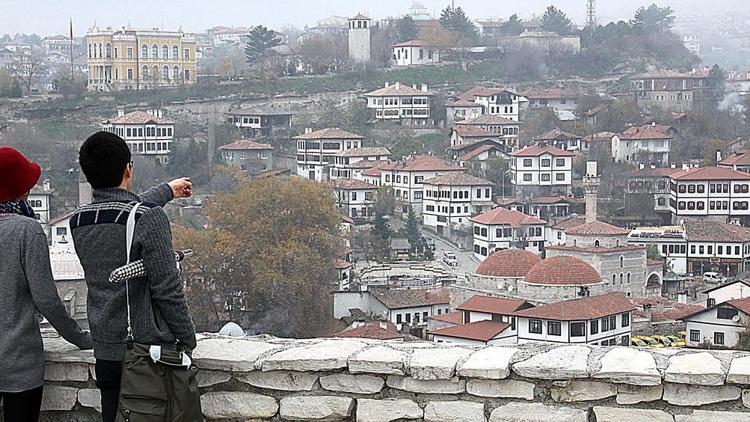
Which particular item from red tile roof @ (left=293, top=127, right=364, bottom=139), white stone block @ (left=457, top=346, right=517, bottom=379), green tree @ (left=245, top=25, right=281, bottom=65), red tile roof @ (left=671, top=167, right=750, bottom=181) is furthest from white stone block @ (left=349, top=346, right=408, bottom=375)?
green tree @ (left=245, top=25, right=281, bottom=65)

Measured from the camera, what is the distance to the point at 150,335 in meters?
1.96

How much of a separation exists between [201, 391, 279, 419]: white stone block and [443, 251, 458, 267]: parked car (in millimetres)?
22240

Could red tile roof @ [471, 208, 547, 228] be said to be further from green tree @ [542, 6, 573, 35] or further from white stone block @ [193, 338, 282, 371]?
green tree @ [542, 6, 573, 35]

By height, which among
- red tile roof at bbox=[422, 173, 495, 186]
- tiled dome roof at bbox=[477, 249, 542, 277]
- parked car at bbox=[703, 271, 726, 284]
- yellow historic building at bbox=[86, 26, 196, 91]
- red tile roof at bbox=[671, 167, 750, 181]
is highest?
yellow historic building at bbox=[86, 26, 196, 91]

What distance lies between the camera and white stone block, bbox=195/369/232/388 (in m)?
2.20

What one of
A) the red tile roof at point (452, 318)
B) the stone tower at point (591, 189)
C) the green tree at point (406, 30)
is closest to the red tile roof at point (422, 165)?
the stone tower at point (591, 189)

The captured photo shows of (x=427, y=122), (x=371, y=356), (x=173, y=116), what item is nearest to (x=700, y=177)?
(x=427, y=122)

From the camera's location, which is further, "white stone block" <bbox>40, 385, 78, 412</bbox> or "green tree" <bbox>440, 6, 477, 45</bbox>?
"green tree" <bbox>440, 6, 477, 45</bbox>

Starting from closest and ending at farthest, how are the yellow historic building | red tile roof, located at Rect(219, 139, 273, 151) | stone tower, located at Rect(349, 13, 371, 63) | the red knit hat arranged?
the red knit hat, red tile roof, located at Rect(219, 139, 273, 151), the yellow historic building, stone tower, located at Rect(349, 13, 371, 63)

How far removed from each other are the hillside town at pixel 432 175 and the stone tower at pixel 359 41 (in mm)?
120

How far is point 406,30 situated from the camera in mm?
52875

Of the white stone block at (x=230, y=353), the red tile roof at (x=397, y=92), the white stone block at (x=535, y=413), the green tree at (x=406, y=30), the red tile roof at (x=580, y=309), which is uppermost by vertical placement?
the green tree at (x=406, y=30)

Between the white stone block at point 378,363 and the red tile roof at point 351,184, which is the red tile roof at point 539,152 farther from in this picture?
the white stone block at point 378,363

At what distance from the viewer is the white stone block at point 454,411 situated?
6.86ft
